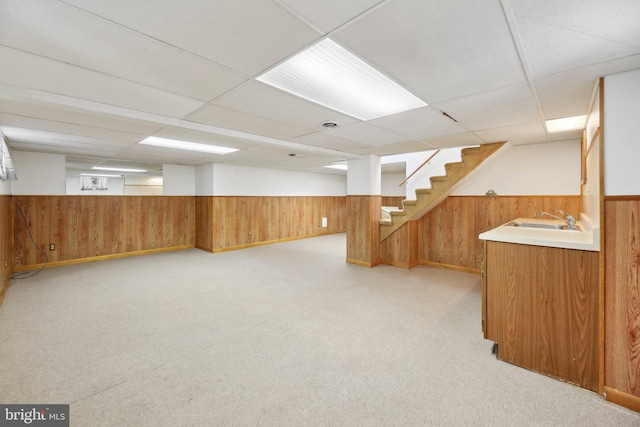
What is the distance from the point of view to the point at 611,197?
5.47ft

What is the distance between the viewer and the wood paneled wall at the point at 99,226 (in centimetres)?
470

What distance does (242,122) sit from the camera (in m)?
2.83

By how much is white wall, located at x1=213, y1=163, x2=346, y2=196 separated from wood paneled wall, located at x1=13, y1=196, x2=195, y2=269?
3.93 feet

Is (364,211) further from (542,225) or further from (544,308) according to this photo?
(544,308)

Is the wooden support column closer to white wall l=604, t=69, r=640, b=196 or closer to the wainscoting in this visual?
the wainscoting

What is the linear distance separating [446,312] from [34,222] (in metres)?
6.73

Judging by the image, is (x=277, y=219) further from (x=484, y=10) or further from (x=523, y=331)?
(x=484, y=10)

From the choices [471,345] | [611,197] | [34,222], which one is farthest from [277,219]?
[611,197]

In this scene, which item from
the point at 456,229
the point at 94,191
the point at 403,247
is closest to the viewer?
the point at 456,229

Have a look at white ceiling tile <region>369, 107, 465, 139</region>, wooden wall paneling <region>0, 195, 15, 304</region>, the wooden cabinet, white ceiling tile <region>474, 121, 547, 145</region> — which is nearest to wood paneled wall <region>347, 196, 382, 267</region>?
white ceiling tile <region>369, 107, 465, 139</region>

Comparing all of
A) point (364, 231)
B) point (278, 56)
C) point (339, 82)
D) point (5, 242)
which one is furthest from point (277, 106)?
point (5, 242)

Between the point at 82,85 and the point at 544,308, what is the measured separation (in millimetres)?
3701

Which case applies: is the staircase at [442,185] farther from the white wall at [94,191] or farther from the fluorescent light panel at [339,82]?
the white wall at [94,191]

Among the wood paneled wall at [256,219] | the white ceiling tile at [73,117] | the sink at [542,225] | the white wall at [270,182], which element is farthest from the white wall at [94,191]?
the sink at [542,225]
